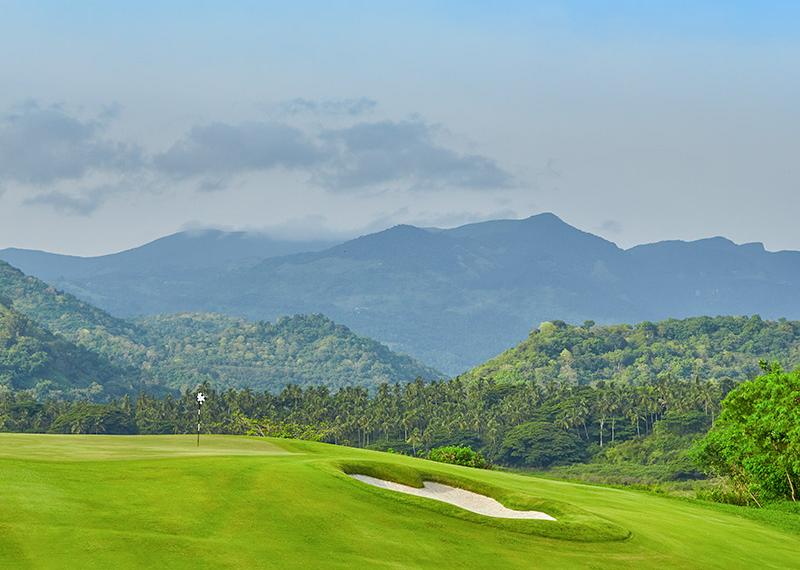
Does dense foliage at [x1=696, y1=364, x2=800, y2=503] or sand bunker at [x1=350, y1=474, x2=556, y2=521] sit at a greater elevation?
dense foliage at [x1=696, y1=364, x2=800, y2=503]

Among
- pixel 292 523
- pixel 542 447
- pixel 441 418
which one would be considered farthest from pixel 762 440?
pixel 441 418

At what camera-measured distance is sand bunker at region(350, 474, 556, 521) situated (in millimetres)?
35594

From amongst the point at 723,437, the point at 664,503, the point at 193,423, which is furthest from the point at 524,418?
the point at 664,503

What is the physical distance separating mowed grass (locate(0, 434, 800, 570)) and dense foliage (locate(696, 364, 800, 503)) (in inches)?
490

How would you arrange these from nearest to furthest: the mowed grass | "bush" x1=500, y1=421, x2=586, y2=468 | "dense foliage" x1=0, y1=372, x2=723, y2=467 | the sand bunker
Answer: the mowed grass → the sand bunker → "dense foliage" x1=0, y1=372, x2=723, y2=467 → "bush" x1=500, y1=421, x2=586, y2=468

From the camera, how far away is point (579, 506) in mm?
37969

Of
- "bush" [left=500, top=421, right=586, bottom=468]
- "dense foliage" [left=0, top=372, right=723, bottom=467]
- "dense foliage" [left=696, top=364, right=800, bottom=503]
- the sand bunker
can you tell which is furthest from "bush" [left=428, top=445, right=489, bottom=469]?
"bush" [left=500, top=421, right=586, bottom=468]

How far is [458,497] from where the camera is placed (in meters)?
37.7

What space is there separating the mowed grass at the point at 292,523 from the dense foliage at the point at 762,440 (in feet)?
40.8

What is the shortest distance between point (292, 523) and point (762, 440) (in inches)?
1356

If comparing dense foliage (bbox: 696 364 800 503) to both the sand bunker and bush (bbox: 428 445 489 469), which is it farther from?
the sand bunker

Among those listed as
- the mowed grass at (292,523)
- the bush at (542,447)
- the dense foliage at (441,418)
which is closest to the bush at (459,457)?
the mowed grass at (292,523)

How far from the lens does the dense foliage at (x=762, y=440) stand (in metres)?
53.1

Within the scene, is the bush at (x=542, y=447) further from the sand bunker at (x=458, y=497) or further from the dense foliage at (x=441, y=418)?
the sand bunker at (x=458, y=497)
